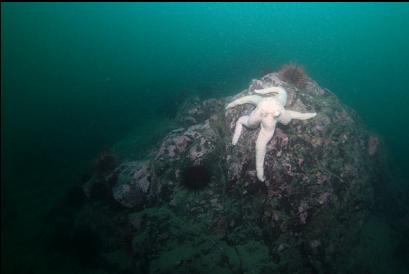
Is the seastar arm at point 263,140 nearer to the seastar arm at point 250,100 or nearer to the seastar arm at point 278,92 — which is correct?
the seastar arm at point 278,92

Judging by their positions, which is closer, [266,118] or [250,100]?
[266,118]

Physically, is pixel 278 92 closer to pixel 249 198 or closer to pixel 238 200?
pixel 249 198

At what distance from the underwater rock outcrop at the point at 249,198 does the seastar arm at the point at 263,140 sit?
360mm

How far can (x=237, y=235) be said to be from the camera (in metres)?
7.01

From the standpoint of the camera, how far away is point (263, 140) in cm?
637

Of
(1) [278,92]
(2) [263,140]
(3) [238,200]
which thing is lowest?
(3) [238,200]

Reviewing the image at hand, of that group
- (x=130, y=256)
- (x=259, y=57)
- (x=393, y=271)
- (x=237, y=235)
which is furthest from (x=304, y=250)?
(x=259, y=57)

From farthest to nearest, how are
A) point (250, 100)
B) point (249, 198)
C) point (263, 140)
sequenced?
point (250, 100)
point (249, 198)
point (263, 140)

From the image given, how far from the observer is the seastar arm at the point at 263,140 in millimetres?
6352

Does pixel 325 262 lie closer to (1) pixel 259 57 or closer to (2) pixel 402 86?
(1) pixel 259 57

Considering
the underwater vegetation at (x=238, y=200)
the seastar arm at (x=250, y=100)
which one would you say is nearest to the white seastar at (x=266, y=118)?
the seastar arm at (x=250, y=100)

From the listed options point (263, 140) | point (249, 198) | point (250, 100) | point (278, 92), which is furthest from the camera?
point (250, 100)

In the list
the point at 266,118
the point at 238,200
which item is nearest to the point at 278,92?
the point at 266,118

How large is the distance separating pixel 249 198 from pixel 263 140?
1600 millimetres
